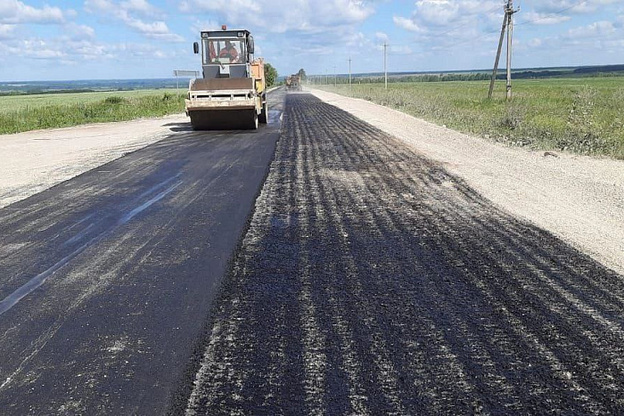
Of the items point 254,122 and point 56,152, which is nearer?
point 56,152

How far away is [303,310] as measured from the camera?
4145mm

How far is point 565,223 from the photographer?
668 centimetres

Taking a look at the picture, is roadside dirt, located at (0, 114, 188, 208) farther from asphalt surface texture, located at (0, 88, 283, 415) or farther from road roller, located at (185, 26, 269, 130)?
road roller, located at (185, 26, 269, 130)

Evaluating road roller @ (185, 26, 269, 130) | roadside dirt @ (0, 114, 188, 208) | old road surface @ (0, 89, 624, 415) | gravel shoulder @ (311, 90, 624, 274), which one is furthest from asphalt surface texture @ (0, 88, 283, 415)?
A: road roller @ (185, 26, 269, 130)

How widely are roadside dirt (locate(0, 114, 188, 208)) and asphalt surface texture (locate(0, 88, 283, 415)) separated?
785 mm

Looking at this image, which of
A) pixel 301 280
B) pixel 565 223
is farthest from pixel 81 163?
pixel 565 223

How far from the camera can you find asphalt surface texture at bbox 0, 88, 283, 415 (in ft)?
10.4

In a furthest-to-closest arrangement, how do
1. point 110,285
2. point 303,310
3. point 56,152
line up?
point 56,152, point 110,285, point 303,310

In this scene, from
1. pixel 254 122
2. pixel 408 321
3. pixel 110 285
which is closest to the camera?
pixel 408 321

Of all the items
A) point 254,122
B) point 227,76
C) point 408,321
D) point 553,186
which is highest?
point 227,76

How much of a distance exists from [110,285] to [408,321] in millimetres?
2656

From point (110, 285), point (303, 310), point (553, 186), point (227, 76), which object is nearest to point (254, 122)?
point (227, 76)

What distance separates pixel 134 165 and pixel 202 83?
564cm

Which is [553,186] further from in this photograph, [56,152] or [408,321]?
[56,152]
